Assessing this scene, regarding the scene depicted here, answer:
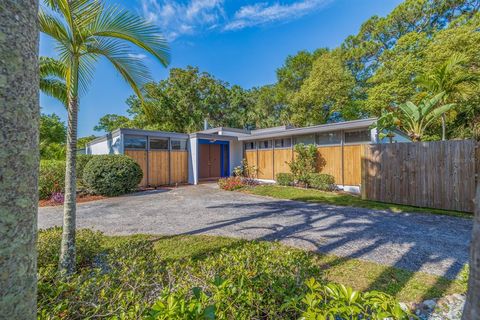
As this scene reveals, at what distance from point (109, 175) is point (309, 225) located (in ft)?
27.5

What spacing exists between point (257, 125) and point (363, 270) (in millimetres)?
23580

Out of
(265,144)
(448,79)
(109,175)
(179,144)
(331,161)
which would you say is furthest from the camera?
(265,144)

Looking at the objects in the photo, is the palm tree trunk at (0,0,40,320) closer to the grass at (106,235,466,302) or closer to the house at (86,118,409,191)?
the grass at (106,235,466,302)

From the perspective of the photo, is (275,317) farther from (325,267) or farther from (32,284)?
(325,267)

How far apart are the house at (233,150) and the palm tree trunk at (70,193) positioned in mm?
8984

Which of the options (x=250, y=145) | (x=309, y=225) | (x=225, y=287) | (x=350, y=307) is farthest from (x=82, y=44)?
(x=250, y=145)

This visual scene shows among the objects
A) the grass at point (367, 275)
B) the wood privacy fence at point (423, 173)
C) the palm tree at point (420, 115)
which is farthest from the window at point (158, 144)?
the palm tree at point (420, 115)

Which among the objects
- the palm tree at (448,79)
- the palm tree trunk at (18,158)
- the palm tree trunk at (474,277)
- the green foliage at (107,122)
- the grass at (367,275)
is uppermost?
the green foliage at (107,122)

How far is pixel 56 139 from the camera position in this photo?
20797 mm

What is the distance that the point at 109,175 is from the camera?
9.70 metres

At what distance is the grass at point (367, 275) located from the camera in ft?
9.28

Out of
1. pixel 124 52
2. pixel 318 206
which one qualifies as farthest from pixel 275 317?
pixel 318 206

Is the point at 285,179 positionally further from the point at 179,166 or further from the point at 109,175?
the point at 109,175

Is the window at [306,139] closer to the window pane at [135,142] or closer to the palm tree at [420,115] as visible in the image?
the palm tree at [420,115]
